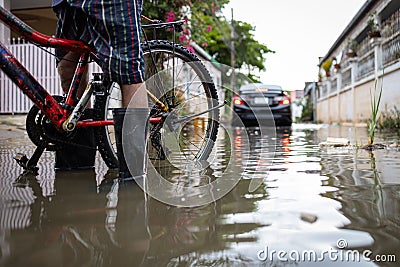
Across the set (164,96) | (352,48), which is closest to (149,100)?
(164,96)

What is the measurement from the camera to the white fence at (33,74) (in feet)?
28.8

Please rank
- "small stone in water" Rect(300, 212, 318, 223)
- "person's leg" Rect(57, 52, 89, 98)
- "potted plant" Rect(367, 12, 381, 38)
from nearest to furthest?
1. "small stone in water" Rect(300, 212, 318, 223)
2. "person's leg" Rect(57, 52, 89, 98)
3. "potted plant" Rect(367, 12, 381, 38)

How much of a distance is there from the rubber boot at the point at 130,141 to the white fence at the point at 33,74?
7.07 metres

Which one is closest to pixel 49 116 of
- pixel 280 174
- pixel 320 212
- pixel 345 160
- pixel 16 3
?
pixel 280 174

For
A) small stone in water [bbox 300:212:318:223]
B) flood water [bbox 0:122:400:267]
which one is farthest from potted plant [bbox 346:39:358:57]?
small stone in water [bbox 300:212:318:223]

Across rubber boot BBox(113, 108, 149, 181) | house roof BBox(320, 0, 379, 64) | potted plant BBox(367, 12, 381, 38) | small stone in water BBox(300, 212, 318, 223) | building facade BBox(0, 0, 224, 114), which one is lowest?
small stone in water BBox(300, 212, 318, 223)

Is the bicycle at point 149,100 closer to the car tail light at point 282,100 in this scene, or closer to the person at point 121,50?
the person at point 121,50

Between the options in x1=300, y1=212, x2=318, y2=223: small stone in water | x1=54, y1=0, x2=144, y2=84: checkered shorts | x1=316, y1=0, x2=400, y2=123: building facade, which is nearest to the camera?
x1=300, y1=212, x2=318, y2=223: small stone in water

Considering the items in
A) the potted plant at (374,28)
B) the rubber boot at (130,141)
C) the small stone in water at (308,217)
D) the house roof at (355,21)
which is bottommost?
the small stone in water at (308,217)

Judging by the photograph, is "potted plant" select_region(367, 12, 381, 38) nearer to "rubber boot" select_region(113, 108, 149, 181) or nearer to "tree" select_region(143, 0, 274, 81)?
"tree" select_region(143, 0, 274, 81)

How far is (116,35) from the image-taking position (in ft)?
6.74

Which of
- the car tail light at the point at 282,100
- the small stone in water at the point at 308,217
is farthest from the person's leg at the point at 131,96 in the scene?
the car tail light at the point at 282,100

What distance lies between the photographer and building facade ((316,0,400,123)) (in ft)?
32.7

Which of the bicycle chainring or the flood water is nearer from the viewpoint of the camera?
the flood water
